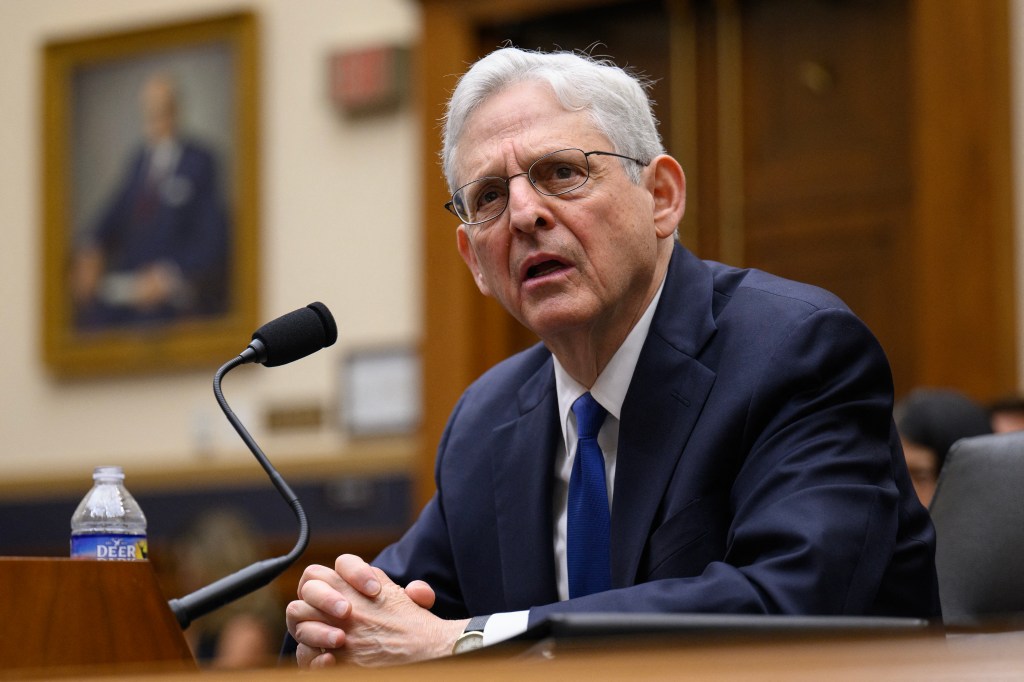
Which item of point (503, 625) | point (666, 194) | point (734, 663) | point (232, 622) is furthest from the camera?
point (232, 622)

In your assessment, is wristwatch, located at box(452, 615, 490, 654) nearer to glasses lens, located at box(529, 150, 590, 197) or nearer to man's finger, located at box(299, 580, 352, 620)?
man's finger, located at box(299, 580, 352, 620)

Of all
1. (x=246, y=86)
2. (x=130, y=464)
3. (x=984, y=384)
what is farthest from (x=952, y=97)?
(x=130, y=464)

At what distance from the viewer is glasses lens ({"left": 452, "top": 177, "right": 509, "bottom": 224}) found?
89.4 inches

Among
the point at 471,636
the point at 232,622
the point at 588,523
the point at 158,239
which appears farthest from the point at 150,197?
the point at 471,636

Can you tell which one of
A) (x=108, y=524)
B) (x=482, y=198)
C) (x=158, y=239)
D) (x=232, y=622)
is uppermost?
(x=158, y=239)

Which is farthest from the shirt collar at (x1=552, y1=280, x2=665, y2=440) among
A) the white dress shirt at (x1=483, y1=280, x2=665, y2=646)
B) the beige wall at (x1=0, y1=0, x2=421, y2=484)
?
the beige wall at (x1=0, y1=0, x2=421, y2=484)

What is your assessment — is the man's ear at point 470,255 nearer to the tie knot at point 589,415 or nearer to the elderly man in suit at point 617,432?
the elderly man in suit at point 617,432

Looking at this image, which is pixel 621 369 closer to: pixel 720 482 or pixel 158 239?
pixel 720 482

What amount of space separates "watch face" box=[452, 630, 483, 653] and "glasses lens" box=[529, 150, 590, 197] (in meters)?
0.71

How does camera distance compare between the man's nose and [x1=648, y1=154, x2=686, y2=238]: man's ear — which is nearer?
the man's nose

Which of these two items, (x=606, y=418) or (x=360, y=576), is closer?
(x=360, y=576)

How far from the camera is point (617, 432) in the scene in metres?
2.26

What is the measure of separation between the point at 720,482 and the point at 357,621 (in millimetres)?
534

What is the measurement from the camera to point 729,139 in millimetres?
5516
